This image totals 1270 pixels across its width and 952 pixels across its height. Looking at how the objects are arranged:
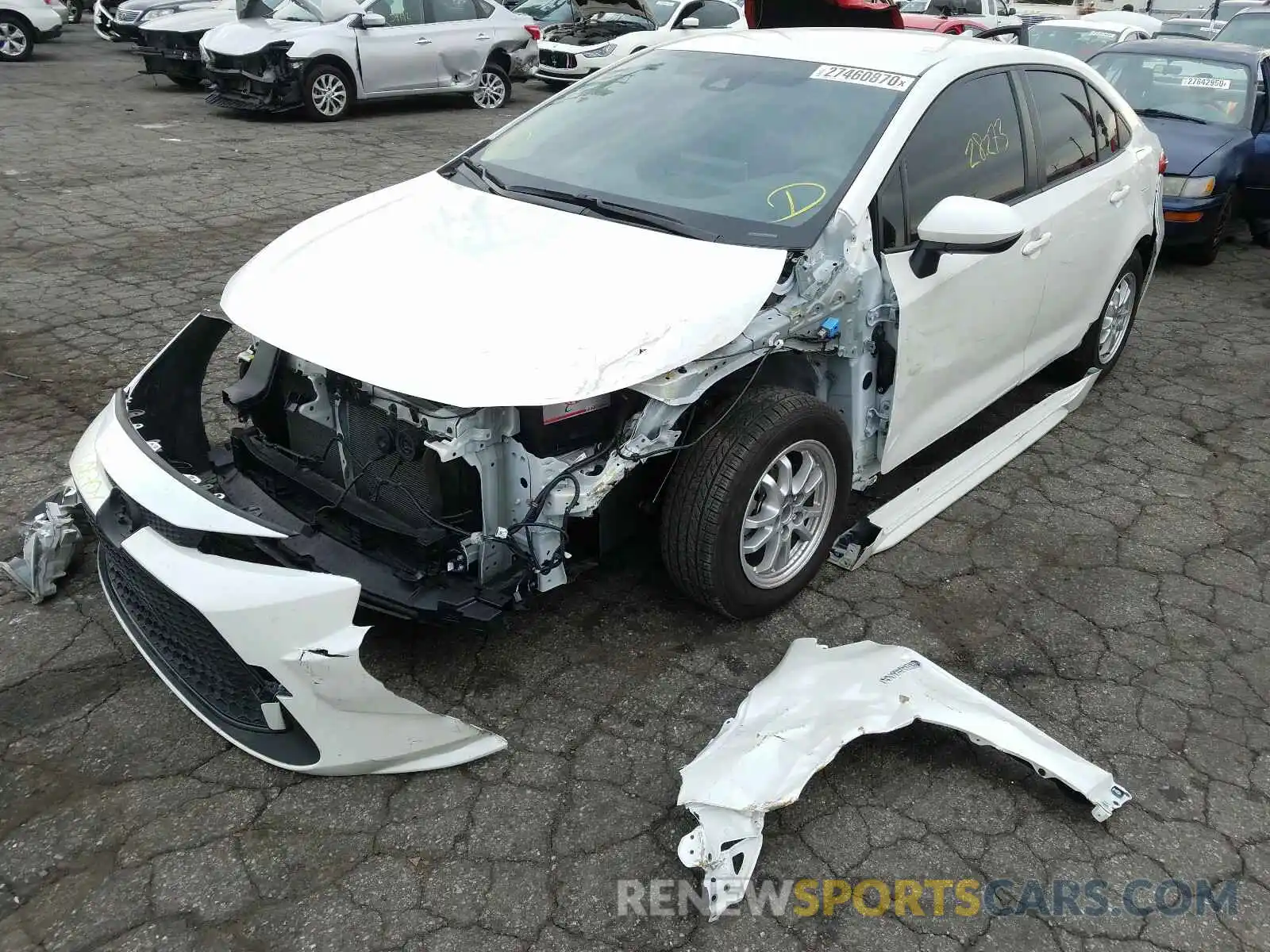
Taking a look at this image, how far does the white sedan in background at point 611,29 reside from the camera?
44.6 feet

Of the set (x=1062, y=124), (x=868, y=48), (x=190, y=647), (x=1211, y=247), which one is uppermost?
(x=868, y=48)

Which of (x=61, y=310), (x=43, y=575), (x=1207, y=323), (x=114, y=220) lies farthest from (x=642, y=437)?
(x=114, y=220)

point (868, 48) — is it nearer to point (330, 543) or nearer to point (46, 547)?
point (330, 543)

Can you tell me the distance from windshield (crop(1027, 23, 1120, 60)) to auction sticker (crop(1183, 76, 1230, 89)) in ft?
11.2

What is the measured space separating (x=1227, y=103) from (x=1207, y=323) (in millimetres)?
2528

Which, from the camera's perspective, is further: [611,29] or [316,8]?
[611,29]

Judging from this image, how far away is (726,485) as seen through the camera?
2977 mm

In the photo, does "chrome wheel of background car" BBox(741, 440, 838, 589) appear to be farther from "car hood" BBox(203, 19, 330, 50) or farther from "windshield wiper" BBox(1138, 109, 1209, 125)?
"car hood" BBox(203, 19, 330, 50)

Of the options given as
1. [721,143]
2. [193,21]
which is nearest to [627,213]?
[721,143]

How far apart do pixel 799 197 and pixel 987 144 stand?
1.03 meters

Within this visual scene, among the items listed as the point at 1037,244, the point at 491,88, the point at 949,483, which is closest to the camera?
the point at 1037,244

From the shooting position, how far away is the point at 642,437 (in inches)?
110

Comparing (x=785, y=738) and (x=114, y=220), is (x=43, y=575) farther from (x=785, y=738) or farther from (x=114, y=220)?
(x=114, y=220)

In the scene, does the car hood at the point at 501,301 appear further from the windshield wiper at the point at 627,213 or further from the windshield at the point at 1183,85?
the windshield at the point at 1183,85
